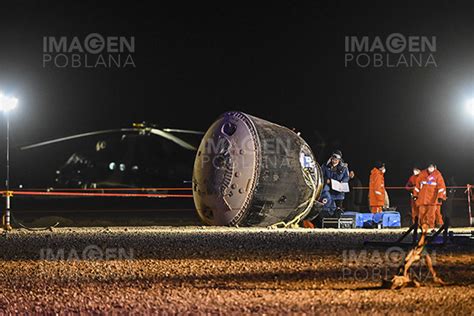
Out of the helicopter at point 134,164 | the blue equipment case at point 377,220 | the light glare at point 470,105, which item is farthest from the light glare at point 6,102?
the helicopter at point 134,164

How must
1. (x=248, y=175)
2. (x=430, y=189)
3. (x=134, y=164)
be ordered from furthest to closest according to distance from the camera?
(x=134, y=164) < (x=430, y=189) < (x=248, y=175)

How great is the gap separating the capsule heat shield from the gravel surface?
2.34 meters

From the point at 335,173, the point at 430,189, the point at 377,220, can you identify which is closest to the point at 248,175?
the point at 335,173

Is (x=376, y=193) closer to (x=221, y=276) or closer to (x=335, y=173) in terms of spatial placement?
(x=335, y=173)

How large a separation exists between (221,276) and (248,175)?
985 cm

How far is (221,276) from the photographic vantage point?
12586 mm

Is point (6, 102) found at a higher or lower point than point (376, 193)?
higher

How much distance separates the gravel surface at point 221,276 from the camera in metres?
9.88

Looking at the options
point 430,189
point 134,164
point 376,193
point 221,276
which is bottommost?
point 134,164

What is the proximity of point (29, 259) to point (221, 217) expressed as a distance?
7.94 m

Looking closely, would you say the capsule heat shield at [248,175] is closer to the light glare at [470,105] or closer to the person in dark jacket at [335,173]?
the person in dark jacket at [335,173]

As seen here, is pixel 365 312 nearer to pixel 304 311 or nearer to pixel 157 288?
pixel 304 311

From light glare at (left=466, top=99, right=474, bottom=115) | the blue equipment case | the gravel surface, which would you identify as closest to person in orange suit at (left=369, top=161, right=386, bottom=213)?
the blue equipment case

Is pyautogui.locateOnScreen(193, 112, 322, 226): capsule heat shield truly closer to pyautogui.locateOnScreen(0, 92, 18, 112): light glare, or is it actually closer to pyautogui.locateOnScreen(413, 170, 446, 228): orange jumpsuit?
pyautogui.locateOnScreen(413, 170, 446, 228): orange jumpsuit
